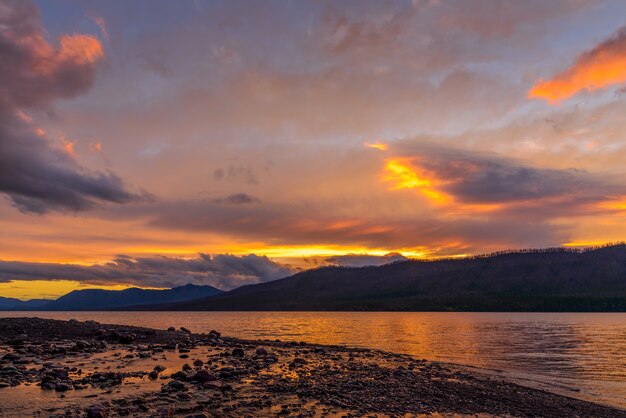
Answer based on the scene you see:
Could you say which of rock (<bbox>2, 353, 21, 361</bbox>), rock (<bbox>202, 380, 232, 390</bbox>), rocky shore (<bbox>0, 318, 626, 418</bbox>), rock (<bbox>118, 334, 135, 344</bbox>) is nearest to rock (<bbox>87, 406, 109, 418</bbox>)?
rocky shore (<bbox>0, 318, 626, 418</bbox>)

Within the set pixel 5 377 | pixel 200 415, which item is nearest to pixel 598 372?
pixel 200 415

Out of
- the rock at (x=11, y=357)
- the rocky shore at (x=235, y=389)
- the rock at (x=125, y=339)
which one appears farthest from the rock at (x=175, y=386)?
the rock at (x=125, y=339)

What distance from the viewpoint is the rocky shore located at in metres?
17.6

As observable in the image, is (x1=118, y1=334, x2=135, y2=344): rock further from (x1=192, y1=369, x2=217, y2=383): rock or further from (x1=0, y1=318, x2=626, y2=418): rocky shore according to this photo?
(x1=192, y1=369, x2=217, y2=383): rock

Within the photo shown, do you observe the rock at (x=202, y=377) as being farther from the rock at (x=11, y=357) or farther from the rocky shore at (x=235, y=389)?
the rock at (x=11, y=357)

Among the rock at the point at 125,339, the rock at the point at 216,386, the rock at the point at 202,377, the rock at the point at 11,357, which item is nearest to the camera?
the rock at the point at 216,386

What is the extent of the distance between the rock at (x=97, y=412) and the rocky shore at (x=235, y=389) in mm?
42

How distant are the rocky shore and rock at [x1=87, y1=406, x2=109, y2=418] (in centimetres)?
4

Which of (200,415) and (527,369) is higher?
(200,415)

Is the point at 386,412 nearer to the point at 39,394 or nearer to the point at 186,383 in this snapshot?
the point at 186,383

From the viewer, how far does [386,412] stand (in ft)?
62.3

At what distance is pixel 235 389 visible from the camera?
2169 cm

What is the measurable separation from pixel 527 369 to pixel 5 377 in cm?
4314

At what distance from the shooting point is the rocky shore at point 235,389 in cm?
1762
